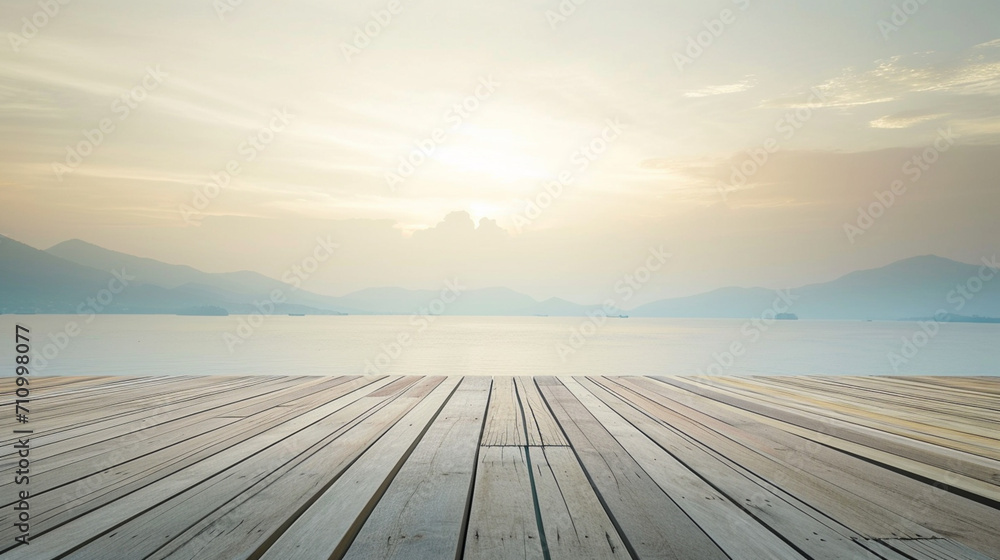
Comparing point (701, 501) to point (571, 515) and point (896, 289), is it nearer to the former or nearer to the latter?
point (571, 515)

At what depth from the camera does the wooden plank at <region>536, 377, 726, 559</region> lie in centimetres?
134

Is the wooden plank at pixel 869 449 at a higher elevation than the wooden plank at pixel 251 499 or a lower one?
lower

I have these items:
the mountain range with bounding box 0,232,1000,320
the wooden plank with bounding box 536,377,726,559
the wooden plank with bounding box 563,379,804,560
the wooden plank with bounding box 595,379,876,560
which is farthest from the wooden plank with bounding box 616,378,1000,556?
the mountain range with bounding box 0,232,1000,320

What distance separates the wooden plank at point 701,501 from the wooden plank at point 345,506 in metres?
0.98

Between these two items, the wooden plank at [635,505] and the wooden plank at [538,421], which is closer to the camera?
the wooden plank at [635,505]

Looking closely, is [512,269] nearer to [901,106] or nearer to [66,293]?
[901,106]

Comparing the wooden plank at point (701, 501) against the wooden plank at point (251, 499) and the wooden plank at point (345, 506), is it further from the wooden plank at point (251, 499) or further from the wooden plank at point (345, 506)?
the wooden plank at point (251, 499)

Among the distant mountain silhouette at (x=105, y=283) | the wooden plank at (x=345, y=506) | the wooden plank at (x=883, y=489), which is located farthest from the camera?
the distant mountain silhouette at (x=105, y=283)

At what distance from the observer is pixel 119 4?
943 centimetres

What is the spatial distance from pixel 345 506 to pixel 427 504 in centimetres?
25

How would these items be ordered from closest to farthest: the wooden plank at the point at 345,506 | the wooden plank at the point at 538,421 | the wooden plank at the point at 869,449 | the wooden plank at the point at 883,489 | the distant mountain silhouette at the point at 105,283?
Result: the wooden plank at the point at 345,506 → the wooden plank at the point at 883,489 → the wooden plank at the point at 869,449 → the wooden plank at the point at 538,421 → the distant mountain silhouette at the point at 105,283

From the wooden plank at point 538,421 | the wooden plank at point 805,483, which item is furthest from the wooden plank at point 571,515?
the wooden plank at point 805,483

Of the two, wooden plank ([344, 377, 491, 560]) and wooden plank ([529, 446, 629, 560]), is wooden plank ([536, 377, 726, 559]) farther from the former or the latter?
wooden plank ([344, 377, 491, 560])

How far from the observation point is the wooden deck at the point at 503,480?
4.50ft
